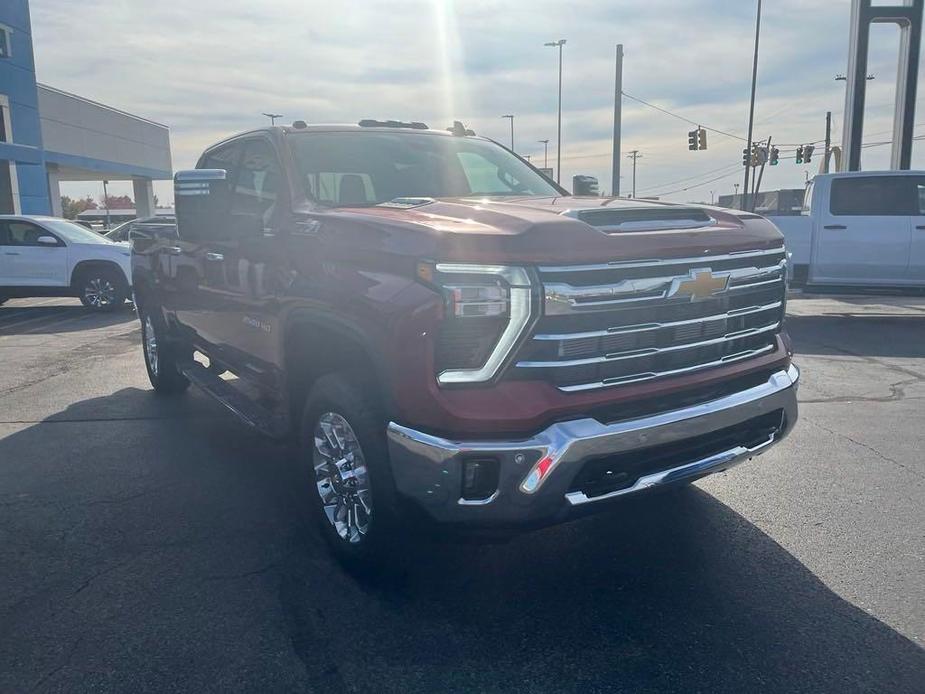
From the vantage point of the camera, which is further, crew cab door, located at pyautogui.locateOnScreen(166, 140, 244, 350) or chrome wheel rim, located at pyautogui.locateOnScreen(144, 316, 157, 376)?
chrome wheel rim, located at pyautogui.locateOnScreen(144, 316, 157, 376)

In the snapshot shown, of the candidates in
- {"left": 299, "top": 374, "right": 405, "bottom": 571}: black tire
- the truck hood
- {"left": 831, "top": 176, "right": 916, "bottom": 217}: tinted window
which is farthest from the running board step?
{"left": 831, "top": 176, "right": 916, "bottom": 217}: tinted window

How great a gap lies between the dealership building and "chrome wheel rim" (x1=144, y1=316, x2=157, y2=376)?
21719mm

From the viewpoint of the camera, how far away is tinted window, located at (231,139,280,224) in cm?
433

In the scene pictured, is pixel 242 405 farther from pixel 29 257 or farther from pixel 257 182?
pixel 29 257

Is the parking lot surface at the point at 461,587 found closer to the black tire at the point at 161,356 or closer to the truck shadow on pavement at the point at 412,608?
the truck shadow on pavement at the point at 412,608

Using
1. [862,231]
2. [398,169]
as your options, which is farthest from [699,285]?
[862,231]

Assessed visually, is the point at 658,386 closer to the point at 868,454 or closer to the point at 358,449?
the point at 358,449

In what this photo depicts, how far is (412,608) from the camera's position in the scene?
3258 mm

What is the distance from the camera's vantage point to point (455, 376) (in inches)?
112

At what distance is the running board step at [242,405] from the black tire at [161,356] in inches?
33.6

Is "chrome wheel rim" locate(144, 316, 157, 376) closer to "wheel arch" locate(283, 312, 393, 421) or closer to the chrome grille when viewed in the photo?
"wheel arch" locate(283, 312, 393, 421)

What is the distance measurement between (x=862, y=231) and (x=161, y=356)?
31.5 feet

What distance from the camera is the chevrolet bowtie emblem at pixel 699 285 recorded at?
3172mm

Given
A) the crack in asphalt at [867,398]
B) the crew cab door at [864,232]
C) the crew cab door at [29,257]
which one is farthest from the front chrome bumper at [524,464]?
the crew cab door at [29,257]
